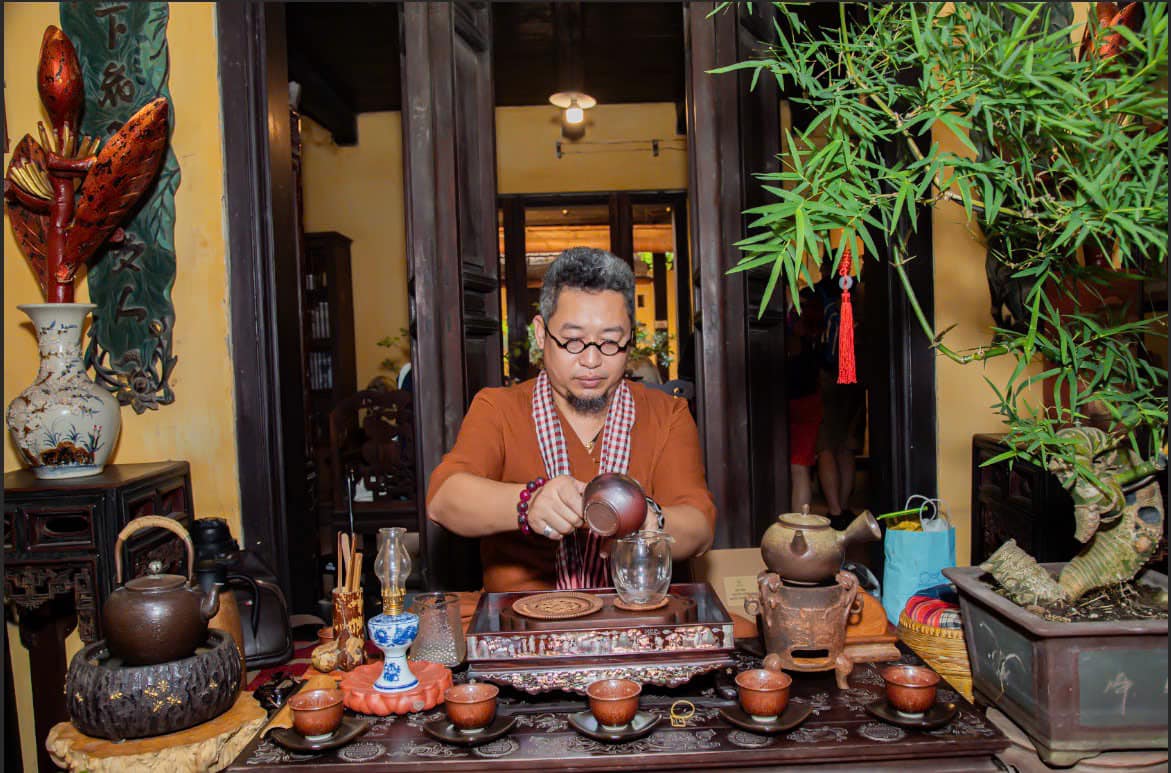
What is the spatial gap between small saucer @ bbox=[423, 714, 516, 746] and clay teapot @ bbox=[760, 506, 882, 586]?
570mm

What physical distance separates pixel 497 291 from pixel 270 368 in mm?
819

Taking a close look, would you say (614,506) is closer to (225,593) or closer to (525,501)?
(525,501)

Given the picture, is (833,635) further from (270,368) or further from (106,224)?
(106,224)

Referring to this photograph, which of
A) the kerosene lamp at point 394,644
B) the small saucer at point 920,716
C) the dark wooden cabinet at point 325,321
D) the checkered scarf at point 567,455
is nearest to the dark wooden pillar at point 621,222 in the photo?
the dark wooden cabinet at point 325,321

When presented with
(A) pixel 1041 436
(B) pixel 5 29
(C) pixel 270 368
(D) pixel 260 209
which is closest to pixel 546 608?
(A) pixel 1041 436

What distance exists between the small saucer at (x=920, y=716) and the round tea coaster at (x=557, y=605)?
52 centimetres

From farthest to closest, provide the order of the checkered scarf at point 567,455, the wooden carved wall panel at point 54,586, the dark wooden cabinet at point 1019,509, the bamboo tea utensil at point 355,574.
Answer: the dark wooden cabinet at point 1019,509
the wooden carved wall panel at point 54,586
the checkered scarf at point 567,455
the bamboo tea utensil at point 355,574

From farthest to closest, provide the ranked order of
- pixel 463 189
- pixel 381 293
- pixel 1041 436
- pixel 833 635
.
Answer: pixel 381 293
pixel 463 189
pixel 833 635
pixel 1041 436

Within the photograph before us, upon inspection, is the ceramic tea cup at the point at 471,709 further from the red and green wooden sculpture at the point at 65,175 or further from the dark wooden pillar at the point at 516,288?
the dark wooden pillar at the point at 516,288

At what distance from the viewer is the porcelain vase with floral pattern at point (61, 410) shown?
2.46m

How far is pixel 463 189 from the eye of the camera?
2.71m

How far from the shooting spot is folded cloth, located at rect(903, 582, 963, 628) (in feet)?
5.71

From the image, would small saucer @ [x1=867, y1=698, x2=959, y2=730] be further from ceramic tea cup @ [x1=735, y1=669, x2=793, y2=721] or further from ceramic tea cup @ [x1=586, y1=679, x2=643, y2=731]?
ceramic tea cup @ [x1=586, y1=679, x2=643, y2=731]

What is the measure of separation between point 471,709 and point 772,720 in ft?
1.57
